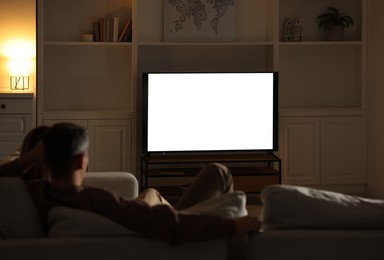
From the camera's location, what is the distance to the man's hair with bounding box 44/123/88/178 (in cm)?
236

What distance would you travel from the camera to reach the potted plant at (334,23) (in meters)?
7.02

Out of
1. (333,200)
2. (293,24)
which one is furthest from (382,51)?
(333,200)

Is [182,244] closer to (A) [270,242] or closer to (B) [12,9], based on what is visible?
(A) [270,242]

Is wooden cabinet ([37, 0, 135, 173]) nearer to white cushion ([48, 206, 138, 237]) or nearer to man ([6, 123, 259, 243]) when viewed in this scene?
man ([6, 123, 259, 243])

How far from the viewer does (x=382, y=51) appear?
21.7 ft

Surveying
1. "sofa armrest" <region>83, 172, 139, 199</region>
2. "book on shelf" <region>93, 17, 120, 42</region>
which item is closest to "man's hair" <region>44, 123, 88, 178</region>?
"sofa armrest" <region>83, 172, 139, 199</region>

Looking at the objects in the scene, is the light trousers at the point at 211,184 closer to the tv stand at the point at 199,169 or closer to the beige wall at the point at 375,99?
the tv stand at the point at 199,169

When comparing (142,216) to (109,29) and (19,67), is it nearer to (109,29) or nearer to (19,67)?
(19,67)

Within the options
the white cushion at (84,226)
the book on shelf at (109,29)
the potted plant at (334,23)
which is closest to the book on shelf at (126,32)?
the book on shelf at (109,29)

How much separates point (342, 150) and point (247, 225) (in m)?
4.90

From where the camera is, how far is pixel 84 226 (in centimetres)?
227

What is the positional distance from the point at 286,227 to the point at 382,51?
4606 millimetres

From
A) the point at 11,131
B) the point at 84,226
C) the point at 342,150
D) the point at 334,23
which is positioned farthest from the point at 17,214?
the point at 334,23

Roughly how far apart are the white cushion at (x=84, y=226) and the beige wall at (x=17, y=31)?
449 centimetres
